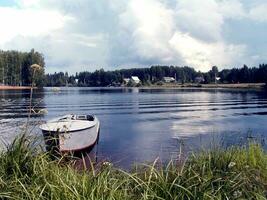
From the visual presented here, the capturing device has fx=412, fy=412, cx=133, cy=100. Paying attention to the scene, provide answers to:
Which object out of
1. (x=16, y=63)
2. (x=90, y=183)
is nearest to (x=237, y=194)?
(x=90, y=183)

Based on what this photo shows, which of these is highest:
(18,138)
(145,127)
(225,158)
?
(18,138)

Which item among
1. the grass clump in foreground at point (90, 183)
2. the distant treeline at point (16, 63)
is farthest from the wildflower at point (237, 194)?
the distant treeline at point (16, 63)

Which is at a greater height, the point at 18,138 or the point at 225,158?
the point at 18,138

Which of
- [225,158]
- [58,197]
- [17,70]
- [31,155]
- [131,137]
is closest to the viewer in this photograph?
[58,197]

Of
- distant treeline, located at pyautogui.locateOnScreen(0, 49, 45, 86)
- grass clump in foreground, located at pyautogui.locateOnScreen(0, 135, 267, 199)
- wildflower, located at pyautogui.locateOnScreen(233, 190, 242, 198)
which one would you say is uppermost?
distant treeline, located at pyautogui.locateOnScreen(0, 49, 45, 86)

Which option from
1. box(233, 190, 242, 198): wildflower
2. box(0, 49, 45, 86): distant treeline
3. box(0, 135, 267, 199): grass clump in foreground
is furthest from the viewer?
box(0, 49, 45, 86): distant treeline

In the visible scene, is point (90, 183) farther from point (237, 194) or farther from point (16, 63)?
point (16, 63)

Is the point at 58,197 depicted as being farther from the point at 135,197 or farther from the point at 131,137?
the point at 131,137

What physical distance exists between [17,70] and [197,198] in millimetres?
191477

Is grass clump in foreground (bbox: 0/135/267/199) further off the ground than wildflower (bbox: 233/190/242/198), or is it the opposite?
grass clump in foreground (bbox: 0/135/267/199)

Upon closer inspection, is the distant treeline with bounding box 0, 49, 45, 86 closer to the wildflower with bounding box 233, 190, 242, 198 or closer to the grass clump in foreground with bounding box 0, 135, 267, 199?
the grass clump in foreground with bounding box 0, 135, 267, 199

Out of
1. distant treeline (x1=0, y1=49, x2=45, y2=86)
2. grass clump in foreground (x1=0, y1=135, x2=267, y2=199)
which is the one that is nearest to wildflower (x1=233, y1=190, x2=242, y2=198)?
grass clump in foreground (x1=0, y1=135, x2=267, y2=199)

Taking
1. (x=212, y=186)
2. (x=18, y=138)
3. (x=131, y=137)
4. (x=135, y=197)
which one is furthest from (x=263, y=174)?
(x=131, y=137)

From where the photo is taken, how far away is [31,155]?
24.6 feet
